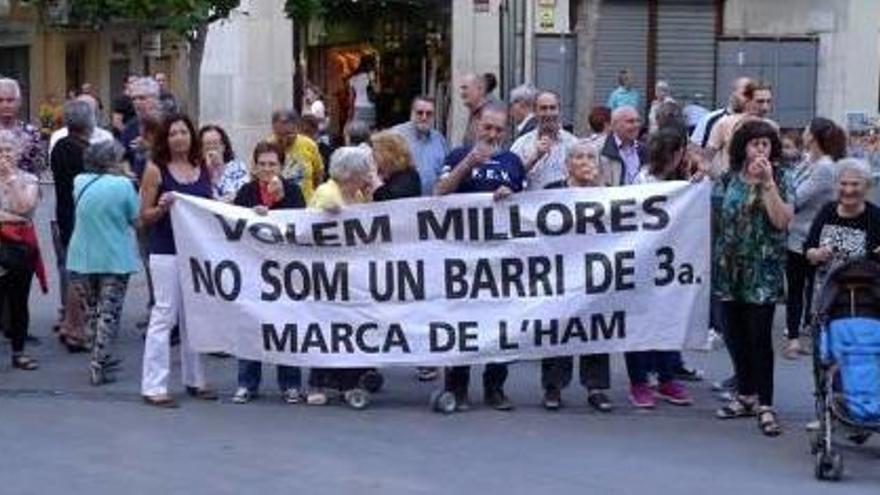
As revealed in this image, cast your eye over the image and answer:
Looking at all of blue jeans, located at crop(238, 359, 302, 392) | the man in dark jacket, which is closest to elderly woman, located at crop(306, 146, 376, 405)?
blue jeans, located at crop(238, 359, 302, 392)

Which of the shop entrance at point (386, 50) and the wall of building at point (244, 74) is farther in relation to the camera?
the shop entrance at point (386, 50)

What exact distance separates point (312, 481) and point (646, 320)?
8.78 ft

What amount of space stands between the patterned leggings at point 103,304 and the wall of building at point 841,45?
58.8 feet

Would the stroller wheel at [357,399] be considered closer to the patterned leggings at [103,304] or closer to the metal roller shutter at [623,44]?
the patterned leggings at [103,304]

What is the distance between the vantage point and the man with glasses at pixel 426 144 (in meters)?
11.8

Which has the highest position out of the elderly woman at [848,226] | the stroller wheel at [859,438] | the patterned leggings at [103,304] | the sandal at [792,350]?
the elderly woman at [848,226]

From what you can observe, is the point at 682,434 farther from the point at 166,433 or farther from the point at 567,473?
the point at 166,433

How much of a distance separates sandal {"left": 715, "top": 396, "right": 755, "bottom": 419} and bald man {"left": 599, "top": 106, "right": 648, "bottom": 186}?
187 cm

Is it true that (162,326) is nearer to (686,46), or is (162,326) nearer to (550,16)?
(550,16)

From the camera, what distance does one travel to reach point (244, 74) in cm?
2736

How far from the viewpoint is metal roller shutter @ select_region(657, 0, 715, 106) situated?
2712 cm

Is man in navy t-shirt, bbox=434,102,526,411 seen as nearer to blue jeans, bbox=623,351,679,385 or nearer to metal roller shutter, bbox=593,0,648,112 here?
blue jeans, bbox=623,351,679,385

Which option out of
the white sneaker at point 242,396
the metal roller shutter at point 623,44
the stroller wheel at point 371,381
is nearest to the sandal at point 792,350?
the stroller wheel at point 371,381

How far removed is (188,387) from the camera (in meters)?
10.3
